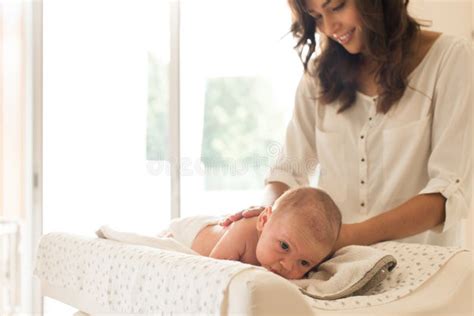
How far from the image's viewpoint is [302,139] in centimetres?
166

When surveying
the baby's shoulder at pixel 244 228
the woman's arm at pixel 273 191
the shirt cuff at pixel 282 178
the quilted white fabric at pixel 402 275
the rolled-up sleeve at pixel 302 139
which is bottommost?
the quilted white fabric at pixel 402 275

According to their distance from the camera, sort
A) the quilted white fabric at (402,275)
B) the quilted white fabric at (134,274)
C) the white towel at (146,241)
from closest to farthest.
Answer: the quilted white fabric at (134,274) < the quilted white fabric at (402,275) < the white towel at (146,241)

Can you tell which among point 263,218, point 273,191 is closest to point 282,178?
point 273,191

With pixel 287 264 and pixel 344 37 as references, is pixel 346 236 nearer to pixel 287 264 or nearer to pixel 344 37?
pixel 287 264

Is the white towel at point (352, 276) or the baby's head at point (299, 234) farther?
the baby's head at point (299, 234)

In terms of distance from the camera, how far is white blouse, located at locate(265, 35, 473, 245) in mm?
1339

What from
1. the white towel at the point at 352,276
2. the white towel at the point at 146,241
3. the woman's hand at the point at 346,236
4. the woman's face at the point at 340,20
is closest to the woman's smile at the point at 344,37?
the woman's face at the point at 340,20

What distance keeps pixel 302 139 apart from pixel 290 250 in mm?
650

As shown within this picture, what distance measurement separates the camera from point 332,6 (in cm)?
142

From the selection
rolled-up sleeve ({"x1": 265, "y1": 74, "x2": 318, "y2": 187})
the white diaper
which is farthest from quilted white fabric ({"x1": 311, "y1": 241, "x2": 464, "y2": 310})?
rolled-up sleeve ({"x1": 265, "y1": 74, "x2": 318, "y2": 187})

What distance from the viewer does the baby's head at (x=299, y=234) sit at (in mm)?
1044

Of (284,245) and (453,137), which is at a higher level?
(453,137)

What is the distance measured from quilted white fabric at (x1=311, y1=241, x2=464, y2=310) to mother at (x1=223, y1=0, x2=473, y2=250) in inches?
5.4

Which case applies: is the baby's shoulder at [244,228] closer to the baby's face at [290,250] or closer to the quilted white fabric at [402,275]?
the baby's face at [290,250]
